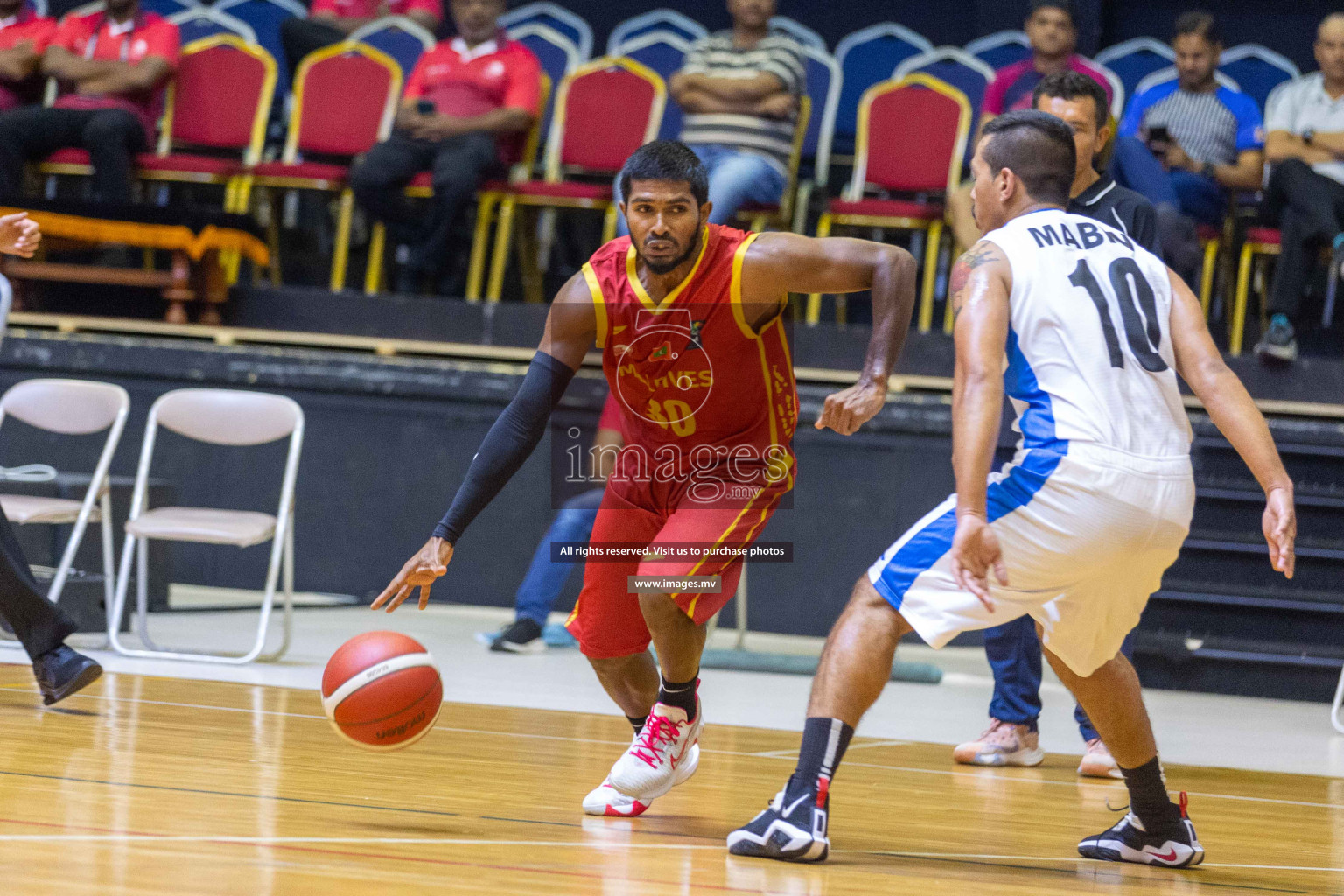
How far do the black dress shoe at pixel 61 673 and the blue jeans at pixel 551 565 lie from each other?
223cm

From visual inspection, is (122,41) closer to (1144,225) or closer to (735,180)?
(735,180)

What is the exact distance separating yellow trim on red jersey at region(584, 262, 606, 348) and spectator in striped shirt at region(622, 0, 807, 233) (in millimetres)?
3721

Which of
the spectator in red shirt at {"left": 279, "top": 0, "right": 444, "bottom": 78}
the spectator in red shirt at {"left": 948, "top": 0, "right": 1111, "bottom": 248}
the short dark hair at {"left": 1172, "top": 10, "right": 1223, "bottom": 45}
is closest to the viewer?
the spectator in red shirt at {"left": 948, "top": 0, "right": 1111, "bottom": 248}

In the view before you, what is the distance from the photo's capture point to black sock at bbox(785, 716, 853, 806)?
2822 millimetres

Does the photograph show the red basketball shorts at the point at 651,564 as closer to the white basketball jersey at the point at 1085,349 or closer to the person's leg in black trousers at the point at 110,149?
the white basketball jersey at the point at 1085,349

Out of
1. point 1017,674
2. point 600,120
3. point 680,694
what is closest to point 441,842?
point 680,694

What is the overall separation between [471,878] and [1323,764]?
121 inches

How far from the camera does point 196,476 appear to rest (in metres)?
7.23

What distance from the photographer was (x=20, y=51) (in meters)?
7.86

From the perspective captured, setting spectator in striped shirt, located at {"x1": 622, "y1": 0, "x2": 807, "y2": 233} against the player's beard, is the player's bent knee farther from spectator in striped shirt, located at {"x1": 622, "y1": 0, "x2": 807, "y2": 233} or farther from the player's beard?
spectator in striped shirt, located at {"x1": 622, "y1": 0, "x2": 807, "y2": 233}

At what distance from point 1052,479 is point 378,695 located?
1401 mm

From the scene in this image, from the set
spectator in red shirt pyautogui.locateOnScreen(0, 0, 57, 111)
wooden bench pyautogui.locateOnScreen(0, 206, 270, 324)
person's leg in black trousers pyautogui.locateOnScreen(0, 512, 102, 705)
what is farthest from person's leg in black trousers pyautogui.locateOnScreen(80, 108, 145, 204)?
person's leg in black trousers pyautogui.locateOnScreen(0, 512, 102, 705)

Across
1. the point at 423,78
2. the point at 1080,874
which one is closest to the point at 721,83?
the point at 423,78


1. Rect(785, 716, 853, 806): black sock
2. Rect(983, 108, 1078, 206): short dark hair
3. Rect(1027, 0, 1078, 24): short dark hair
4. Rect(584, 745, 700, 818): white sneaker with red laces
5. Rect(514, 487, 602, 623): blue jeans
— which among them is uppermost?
Rect(1027, 0, 1078, 24): short dark hair
